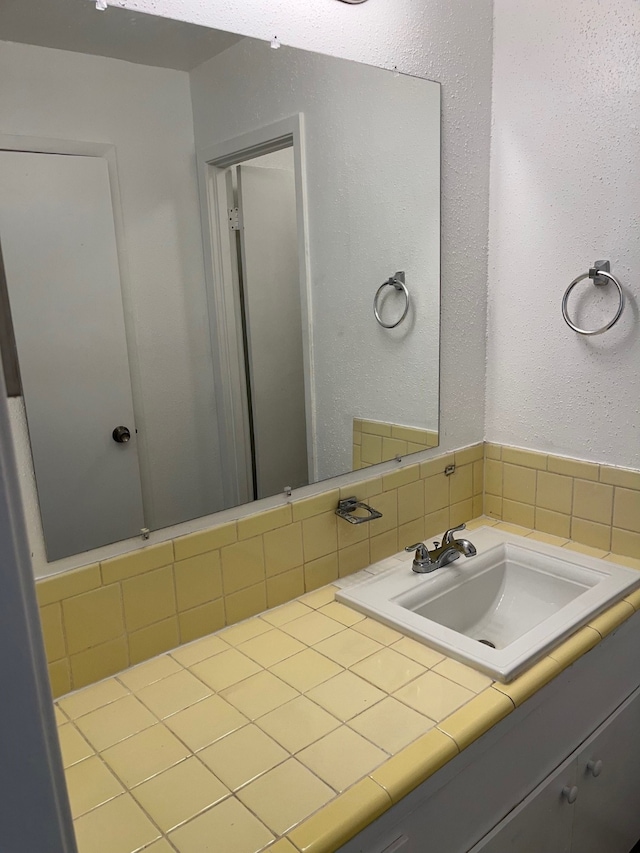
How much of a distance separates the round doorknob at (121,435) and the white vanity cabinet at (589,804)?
0.90 meters

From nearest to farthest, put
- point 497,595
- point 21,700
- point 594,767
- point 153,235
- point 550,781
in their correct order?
point 21,700 → point 153,235 → point 550,781 → point 594,767 → point 497,595

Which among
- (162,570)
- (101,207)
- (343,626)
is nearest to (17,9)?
(101,207)

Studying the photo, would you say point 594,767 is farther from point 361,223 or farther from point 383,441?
point 361,223

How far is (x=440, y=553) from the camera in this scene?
148cm

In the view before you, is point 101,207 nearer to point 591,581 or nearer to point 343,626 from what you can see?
point 343,626

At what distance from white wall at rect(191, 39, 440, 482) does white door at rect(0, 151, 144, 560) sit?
0.39 meters

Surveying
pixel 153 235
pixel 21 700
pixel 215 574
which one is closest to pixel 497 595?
pixel 215 574

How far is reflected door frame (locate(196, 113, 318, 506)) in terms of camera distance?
1.17 m

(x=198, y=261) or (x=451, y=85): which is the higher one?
(x=451, y=85)

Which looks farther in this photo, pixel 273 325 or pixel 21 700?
pixel 273 325

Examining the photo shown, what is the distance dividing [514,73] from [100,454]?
1.36m

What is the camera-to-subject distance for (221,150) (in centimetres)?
118

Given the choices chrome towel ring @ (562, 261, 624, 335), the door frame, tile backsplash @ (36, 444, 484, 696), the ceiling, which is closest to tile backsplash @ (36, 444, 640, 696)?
tile backsplash @ (36, 444, 484, 696)

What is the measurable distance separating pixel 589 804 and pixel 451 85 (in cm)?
165
